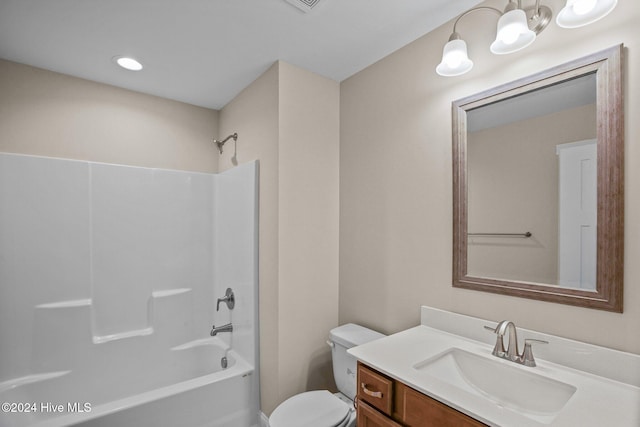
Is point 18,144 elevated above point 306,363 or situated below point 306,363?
above

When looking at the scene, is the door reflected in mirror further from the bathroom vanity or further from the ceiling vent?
the ceiling vent

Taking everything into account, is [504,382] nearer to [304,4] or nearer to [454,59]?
[454,59]

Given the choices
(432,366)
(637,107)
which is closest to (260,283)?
(432,366)

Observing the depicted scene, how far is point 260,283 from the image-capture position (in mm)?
2160

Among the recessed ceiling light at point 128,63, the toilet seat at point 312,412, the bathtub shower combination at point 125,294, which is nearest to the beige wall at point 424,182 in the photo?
the toilet seat at point 312,412

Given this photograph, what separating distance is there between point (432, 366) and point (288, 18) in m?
1.82

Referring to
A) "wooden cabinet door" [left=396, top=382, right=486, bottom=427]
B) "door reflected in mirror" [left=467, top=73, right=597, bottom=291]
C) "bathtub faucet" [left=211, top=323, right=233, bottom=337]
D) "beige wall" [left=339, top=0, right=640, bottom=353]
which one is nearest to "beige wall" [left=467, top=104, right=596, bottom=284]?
"door reflected in mirror" [left=467, top=73, right=597, bottom=291]

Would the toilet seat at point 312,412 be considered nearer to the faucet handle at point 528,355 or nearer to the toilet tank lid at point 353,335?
the toilet tank lid at point 353,335

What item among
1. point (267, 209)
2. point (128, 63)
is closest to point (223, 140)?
point (128, 63)

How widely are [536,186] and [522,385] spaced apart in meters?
0.79

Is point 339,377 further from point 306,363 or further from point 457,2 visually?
point 457,2

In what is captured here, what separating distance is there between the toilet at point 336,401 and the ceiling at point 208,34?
1.76m

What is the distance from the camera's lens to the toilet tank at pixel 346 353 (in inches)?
70.1

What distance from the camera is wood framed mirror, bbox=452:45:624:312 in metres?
1.11
